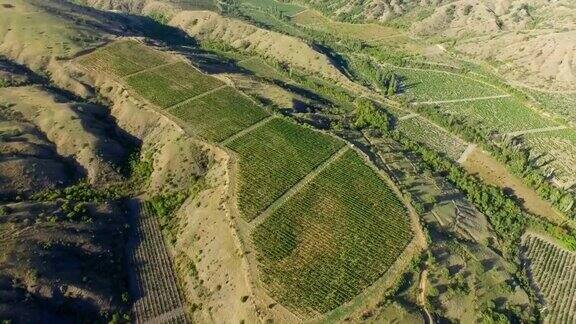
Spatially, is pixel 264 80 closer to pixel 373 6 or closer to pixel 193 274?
pixel 193 274

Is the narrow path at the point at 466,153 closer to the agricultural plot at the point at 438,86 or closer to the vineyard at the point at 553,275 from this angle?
the vineyard at the point at 553,275

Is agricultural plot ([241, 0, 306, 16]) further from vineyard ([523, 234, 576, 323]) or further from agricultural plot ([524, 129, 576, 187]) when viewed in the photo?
vineyard ([523, 234, 576, 323])

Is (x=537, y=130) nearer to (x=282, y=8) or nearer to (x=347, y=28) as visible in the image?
(x=347, y=28)

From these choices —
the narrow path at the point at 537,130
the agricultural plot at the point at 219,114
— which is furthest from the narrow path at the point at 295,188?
the narrow path at the point at 537,130

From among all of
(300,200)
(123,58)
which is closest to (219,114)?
(300,200)

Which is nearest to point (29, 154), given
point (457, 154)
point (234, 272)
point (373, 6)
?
point (234, 272)

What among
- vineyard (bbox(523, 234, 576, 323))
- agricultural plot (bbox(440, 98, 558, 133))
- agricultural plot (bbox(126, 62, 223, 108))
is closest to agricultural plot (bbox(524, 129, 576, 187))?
agricultural plot (bbox(440, 98, 558, 133))
